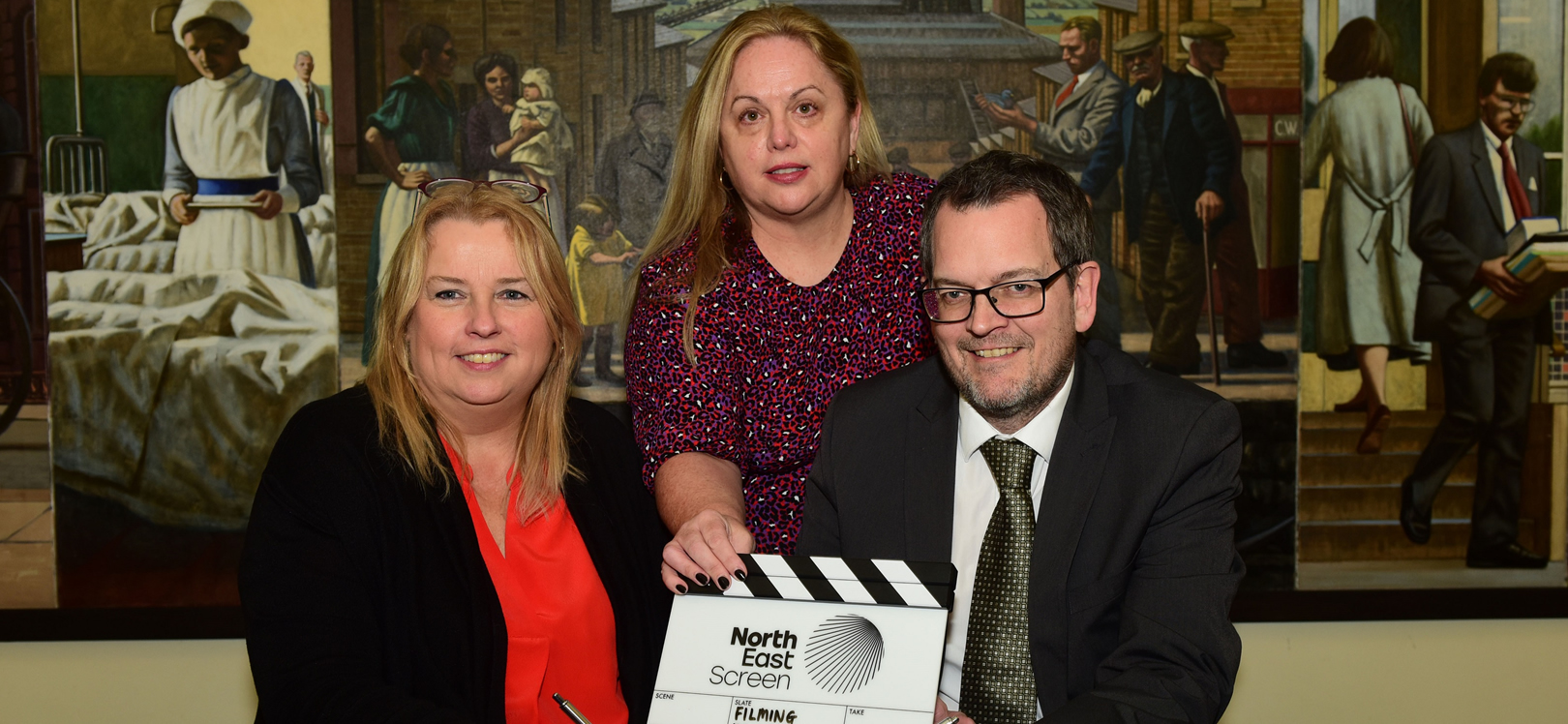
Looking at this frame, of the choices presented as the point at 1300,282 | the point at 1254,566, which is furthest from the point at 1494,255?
the point at 1254,566

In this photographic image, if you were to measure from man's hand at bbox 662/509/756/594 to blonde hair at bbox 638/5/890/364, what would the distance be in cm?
61

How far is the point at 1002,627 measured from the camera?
2.29 meters

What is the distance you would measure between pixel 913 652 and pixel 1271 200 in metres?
3.47

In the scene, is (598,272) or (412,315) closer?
(412,315)

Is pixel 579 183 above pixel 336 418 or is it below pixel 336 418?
above

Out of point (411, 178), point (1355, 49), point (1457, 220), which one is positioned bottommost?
point (1457, 220)

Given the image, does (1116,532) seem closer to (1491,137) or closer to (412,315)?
(412,315)

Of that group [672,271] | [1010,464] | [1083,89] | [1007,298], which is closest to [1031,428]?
[1010,464]

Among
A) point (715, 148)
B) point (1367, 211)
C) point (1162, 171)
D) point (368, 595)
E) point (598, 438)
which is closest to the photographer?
point (368, 595)

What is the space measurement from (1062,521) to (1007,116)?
8.88 ft

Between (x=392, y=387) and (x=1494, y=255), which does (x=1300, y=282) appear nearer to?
(x=1494, y=255)

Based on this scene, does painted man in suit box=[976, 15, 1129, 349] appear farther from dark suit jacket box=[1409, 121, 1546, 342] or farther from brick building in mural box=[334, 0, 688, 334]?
brick building in mural box=[334, 0, 688, 334]

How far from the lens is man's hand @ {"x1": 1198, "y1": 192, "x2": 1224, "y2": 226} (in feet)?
15.2

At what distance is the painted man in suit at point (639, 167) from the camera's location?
15.0 feet
